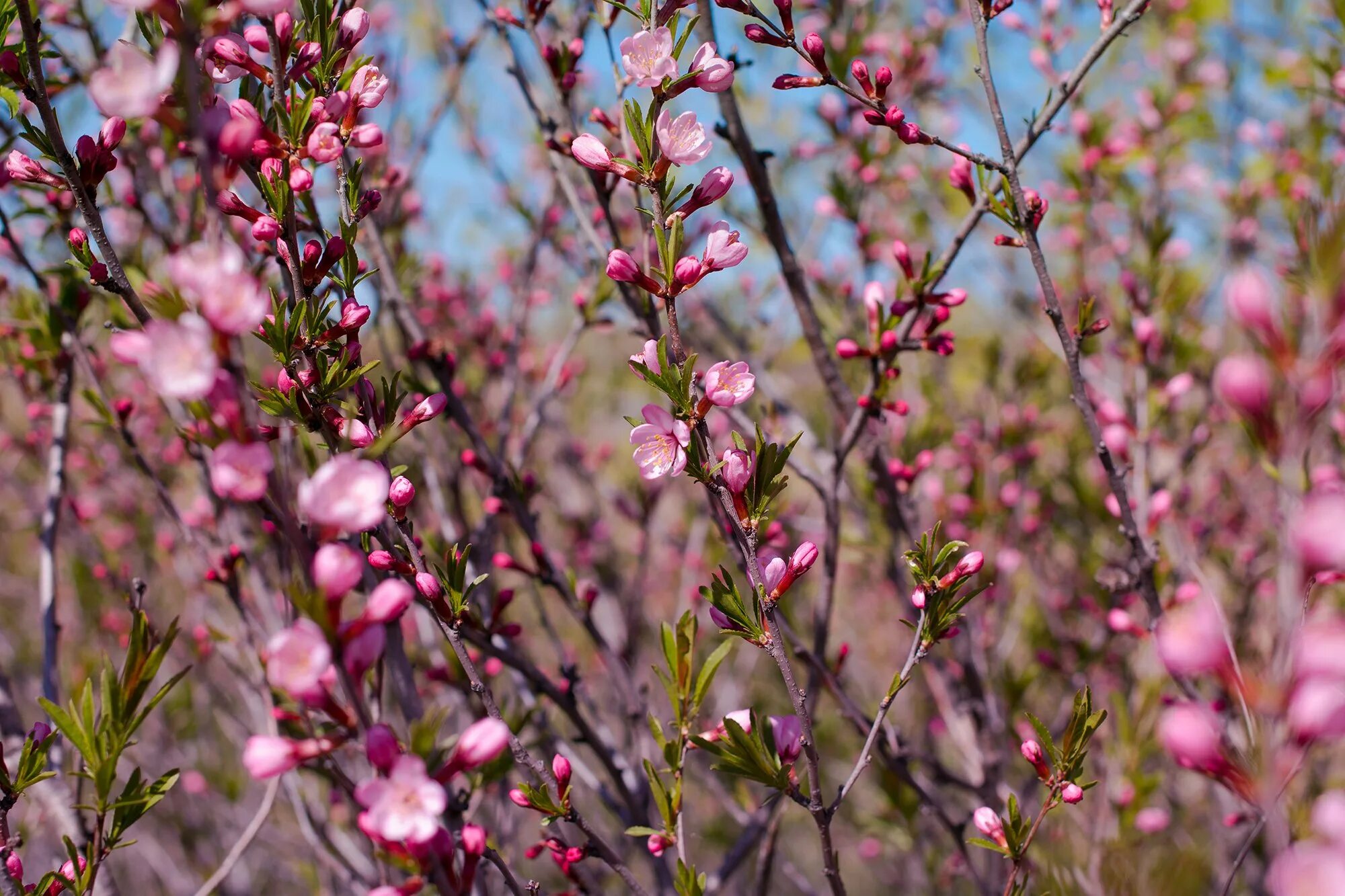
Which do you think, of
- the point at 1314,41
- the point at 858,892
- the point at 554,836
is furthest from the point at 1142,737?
the point at 1314,41

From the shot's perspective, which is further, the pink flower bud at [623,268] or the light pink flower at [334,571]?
the pink flower bud at [623,268]

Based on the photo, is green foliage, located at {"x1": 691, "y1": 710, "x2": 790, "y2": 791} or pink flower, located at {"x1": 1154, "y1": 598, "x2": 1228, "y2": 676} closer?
pink flower, located at {"x1": 1154, "y1": 598, "x2": 1228, "y2": 676}

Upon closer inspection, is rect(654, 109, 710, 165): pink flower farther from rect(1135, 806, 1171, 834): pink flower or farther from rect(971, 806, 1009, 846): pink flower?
rect(1135, 806, 1171, 834): pink flower

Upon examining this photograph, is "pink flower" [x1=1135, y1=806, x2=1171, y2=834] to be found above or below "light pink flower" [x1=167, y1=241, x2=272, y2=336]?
below

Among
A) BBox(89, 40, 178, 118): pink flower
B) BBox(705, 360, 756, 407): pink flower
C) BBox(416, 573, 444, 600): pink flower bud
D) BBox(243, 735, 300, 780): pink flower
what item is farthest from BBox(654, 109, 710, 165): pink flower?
BBox(243, 735, 300, 780): pink flower

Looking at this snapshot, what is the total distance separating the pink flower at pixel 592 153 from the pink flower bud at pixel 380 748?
1.14 metres

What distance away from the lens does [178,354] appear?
3.58 feet

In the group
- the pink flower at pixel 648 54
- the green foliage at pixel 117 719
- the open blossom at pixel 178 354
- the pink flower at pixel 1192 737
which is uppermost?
the pink flower at pixel 648 54

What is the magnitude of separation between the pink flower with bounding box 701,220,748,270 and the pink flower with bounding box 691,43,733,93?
0.30 m

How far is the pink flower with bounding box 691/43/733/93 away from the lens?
1.69 meters

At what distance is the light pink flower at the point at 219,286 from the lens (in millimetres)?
1084

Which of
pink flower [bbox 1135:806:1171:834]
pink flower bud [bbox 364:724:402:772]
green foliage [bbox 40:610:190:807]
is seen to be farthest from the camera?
pink flower [bbox 1135:806:1171:834]

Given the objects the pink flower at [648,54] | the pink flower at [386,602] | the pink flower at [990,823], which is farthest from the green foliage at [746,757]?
the pink flower at [648,54]

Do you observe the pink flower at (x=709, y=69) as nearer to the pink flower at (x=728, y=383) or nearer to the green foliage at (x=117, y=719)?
the pink flower at (x=728, y=383)
